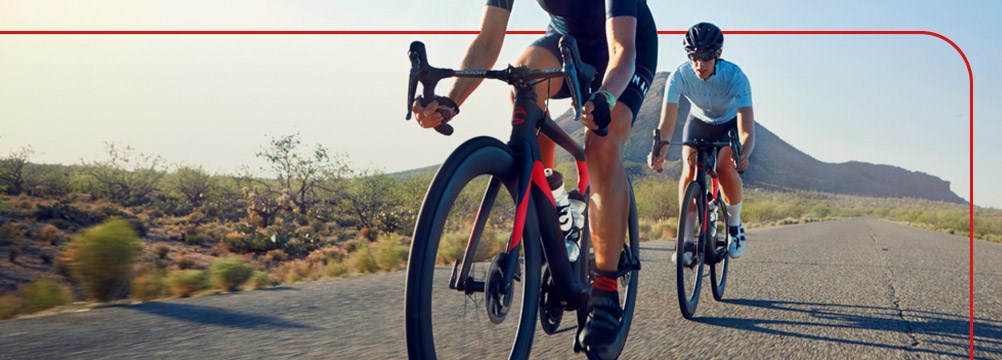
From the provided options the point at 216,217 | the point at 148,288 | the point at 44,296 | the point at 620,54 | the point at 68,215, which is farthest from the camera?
the point at 216,217

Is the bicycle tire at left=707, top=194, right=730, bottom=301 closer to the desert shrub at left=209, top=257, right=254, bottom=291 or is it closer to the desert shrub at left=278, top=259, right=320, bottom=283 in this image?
the desert shrub at left=209, top=257, right=254, bottom=291

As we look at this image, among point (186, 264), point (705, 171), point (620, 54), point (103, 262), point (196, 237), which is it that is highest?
point (620, 54)

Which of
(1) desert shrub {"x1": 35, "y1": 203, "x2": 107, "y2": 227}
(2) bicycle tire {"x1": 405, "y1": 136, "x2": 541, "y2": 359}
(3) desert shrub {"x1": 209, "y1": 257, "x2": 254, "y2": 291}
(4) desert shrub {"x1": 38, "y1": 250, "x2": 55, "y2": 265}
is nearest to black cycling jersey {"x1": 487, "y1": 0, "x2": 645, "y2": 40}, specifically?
(2) bicycle tire {"x1": 405, "y1": 136, "x2": 541, "y2": 359}

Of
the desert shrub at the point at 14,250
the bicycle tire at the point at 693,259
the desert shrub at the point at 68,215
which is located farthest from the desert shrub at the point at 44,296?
the desert shrub at the point at 68,215

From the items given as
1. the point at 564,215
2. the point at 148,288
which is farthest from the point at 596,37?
the point at 148,288

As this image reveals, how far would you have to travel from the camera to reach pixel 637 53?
3.45m

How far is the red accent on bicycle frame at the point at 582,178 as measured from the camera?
10.8 feet

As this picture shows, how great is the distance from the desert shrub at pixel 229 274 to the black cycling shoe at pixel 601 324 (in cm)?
389

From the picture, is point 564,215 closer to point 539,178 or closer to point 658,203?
point 539,178

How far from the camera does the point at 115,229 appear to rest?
8.13 m

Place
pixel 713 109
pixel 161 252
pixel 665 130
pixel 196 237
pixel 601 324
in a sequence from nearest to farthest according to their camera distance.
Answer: pixel 601 324
pixel 665 130
pixel 713 109
pixel 161 252
pixel 196 237

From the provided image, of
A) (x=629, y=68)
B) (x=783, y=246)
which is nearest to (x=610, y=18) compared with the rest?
(x=629, y=68)

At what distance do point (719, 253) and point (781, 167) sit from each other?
16229 cm

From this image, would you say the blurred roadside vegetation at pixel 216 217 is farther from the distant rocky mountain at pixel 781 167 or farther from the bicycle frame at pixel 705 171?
the distant rocky mountain at pixel 781 167
